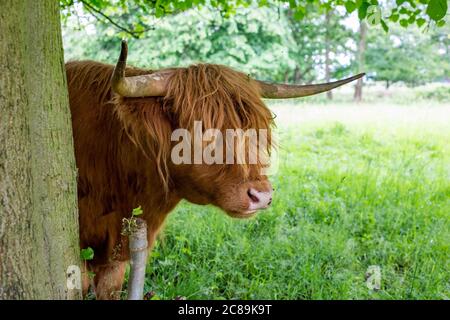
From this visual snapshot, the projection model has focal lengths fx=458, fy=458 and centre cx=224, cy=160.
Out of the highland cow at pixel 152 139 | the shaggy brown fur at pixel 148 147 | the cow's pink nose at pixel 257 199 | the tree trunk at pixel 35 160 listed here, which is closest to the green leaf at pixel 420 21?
the highland cow at pixel 152 139

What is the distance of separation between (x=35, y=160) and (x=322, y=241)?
107 inches

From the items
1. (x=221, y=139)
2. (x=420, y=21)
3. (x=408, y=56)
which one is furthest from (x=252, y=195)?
(x=408, y=56)

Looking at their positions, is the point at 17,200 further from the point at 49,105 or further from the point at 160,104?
the point at 160,104

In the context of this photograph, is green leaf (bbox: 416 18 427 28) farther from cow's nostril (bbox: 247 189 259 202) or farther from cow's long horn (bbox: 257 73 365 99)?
cow's nostril (bbox: 247 189 259 202)

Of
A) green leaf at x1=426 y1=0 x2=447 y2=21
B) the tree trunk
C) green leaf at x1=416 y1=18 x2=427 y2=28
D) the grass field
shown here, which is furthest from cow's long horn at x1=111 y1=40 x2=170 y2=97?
green leaf at x1=416 y1=18 x2=427 y2=28

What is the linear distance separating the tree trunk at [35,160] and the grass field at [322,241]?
1246 millimetres

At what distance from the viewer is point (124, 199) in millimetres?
2592

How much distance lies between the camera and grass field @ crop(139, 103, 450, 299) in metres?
3.35

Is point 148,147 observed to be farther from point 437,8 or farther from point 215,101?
point 437,8

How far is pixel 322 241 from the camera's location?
388 centimetres

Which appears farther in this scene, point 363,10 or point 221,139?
point 363,10

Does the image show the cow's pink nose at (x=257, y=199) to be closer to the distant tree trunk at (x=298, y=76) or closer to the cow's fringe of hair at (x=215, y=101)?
the cow's fringe of hair at (x=215, y=101)

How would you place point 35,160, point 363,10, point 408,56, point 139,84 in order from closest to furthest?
point 35,160 → point 139,84 → point 363,10 → point 408,56

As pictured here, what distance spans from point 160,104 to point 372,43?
27323 millimetres
